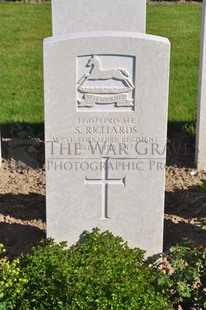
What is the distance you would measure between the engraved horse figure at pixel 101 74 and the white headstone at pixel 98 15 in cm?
233

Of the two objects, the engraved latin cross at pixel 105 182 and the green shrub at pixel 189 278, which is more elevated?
the engraved latin cross at pixel 105 182

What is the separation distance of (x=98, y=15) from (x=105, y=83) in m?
2.43

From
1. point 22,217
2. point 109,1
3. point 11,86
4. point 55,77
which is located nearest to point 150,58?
point 55,77

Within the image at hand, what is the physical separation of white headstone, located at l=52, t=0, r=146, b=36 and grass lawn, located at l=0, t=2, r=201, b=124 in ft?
4.81

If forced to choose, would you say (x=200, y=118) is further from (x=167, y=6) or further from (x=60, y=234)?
(x=167, y=6)

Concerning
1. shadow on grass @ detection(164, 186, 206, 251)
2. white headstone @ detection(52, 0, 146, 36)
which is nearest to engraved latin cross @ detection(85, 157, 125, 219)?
shadow on grass @ detection(164, 186, 206, 251)

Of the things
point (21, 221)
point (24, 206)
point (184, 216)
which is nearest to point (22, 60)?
point (24, 206)

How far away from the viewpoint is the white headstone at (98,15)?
21.2ft

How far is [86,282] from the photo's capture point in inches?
155

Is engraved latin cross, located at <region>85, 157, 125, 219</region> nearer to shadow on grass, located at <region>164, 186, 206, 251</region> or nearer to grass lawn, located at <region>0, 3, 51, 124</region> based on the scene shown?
shadow on grass, located at <region>164, 186, 206, 251</region>

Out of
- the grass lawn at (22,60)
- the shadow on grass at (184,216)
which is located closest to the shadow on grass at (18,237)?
the shadow on grass at (184,216)

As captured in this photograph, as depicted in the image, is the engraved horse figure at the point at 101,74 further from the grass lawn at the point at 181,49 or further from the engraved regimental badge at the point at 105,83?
the grass lawn at the point at 181,49

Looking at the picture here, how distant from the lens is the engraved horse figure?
4.21 m

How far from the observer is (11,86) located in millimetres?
8961
